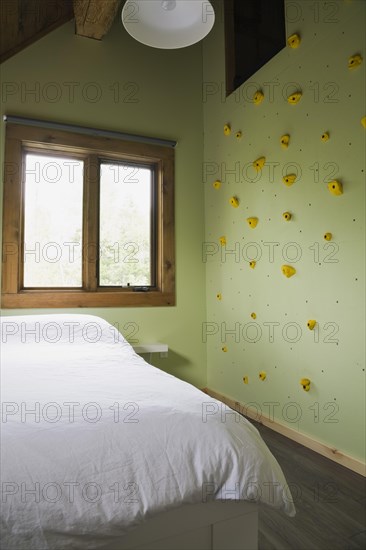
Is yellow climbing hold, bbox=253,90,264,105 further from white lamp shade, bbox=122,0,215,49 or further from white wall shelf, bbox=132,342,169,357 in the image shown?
white wall shelf, bbox=132,342,169,357

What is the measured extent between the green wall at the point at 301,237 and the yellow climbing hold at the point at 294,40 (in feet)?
0.09

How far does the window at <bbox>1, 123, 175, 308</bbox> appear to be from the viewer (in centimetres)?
267

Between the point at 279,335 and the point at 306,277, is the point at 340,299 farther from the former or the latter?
the point at 279,335

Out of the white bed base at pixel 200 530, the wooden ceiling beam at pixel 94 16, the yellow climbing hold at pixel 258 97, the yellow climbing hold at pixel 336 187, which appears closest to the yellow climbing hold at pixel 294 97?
the yellow climbing hold at pixel 258 97

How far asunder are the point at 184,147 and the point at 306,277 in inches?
65.7

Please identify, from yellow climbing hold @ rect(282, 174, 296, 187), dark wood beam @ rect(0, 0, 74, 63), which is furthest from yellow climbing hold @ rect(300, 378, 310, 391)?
dark wood beam @ rect(0, 0, 74, 63)

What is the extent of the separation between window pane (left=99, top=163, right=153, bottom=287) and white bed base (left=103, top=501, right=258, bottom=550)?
2188 millimetres

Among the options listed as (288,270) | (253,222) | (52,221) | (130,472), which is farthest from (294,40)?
(130,472)

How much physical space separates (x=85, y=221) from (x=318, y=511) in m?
2.35

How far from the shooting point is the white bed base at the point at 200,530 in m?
0.90

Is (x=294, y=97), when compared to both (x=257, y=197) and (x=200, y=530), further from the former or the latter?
(x=200, y=530)

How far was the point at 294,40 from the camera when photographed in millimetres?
2289

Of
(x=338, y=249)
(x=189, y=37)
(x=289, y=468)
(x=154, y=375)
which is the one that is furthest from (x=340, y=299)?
(x=189, y=37)

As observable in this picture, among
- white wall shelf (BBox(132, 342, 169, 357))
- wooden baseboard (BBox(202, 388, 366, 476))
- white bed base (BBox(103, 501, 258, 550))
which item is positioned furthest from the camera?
white wall shelf (BBox(132, 342, 169, 357))
